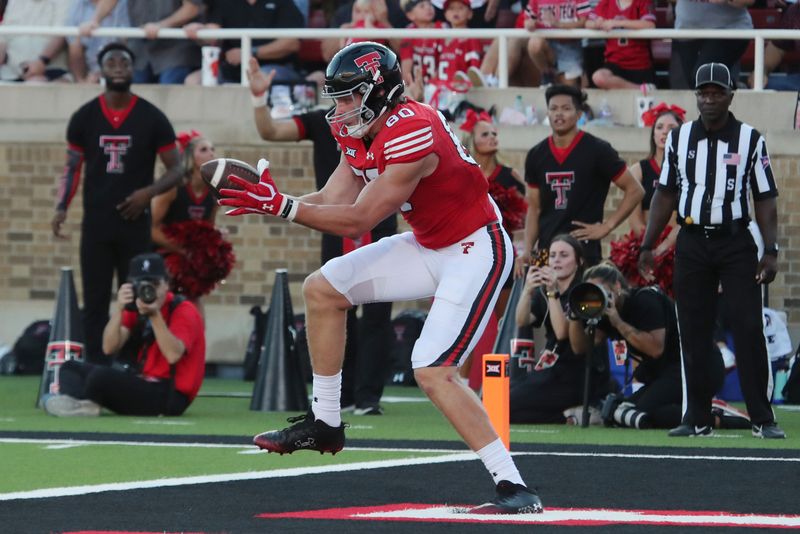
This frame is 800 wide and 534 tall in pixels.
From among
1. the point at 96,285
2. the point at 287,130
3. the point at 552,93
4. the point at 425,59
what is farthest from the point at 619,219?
the point at 425,59

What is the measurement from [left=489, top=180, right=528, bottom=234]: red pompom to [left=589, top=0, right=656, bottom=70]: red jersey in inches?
127

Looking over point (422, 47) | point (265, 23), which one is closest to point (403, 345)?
point (422, 47)

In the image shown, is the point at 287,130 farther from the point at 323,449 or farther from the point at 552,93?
the point at 323,449

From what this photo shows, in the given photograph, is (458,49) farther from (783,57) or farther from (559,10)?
(783,57)

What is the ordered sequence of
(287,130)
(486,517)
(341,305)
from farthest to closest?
(287,130), (341,305), (486,517)

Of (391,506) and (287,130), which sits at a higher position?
(287,130)

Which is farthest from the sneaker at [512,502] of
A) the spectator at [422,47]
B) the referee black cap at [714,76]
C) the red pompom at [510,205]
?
the spectator at [422,47]

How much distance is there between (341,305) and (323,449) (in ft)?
2.06

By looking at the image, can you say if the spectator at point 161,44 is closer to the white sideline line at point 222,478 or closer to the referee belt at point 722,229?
the referee belt at point 722,229

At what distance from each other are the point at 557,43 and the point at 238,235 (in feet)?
11.6

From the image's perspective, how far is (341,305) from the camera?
303 inches

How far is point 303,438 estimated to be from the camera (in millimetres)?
7723

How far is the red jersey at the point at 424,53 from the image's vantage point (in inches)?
665

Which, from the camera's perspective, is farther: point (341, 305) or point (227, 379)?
point (227, 379)
